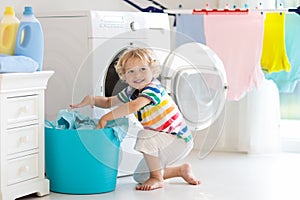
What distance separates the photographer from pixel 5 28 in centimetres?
262

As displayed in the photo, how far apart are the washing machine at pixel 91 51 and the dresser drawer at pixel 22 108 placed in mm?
274

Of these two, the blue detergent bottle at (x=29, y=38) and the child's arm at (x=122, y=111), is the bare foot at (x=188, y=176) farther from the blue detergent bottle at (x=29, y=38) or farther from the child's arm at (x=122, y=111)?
the blue detergent bottle at (x=29, y=38)

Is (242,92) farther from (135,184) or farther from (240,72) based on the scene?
(135,184)

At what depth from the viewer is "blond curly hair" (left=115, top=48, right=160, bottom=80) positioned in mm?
2736

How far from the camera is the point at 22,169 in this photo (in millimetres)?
2588

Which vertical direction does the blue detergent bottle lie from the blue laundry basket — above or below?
above

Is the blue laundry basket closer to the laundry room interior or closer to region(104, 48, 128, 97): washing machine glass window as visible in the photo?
the laundry room interior

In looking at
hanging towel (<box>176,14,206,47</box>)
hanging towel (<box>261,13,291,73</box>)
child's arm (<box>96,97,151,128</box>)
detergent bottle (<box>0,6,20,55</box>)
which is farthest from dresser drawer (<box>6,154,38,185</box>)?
hanging towel (<box>261,13,291,73</box>)

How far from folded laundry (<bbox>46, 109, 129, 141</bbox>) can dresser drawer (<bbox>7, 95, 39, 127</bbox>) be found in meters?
0.16

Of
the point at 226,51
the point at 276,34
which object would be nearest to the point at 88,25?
the point at 226,51

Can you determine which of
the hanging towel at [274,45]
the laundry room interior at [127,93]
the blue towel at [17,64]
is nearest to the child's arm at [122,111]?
the laundry room interior at [127,93]

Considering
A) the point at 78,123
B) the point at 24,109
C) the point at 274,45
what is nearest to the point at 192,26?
the point at 274,45

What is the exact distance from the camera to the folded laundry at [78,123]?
108 inches

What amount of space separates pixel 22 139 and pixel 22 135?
0.05ft
